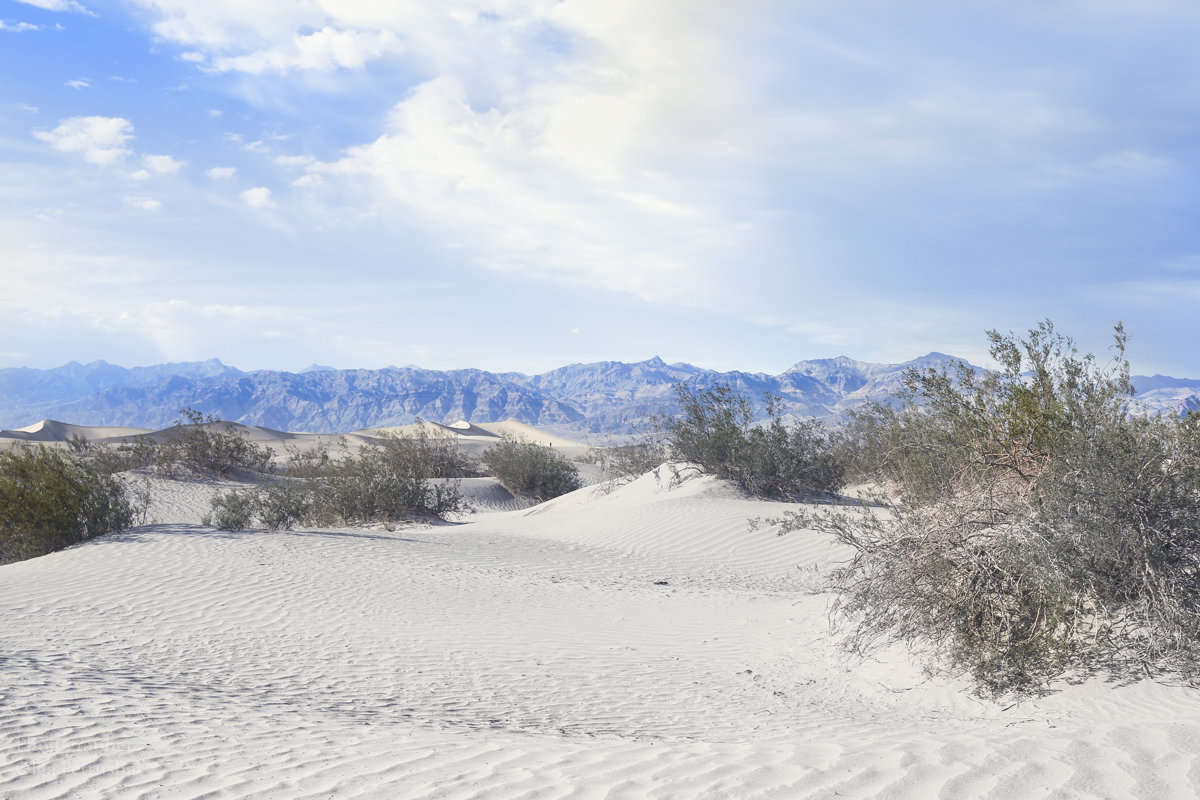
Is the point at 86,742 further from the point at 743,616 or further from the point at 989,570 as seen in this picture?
the point at 743,616

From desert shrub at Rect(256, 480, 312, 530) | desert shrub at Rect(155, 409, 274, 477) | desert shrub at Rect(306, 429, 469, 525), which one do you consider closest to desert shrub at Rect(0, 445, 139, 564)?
desert shrub at Rect(256, 480, 312, 530)

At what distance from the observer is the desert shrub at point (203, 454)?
24.2 metres

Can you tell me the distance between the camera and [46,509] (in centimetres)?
1172

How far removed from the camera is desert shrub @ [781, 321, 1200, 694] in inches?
191

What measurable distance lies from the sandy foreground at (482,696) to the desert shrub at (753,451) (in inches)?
217

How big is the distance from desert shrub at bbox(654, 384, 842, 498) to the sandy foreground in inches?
217

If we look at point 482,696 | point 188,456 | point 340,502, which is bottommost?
point 482,696

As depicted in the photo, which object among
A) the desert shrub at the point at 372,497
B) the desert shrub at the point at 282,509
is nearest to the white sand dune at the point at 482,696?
the desert shrub at the point at 282,509

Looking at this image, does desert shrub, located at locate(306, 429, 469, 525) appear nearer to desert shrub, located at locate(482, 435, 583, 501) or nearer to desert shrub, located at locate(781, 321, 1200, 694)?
desert shrub, located at locate(482, 435, 583, 501)

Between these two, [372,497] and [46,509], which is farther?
[372,497]

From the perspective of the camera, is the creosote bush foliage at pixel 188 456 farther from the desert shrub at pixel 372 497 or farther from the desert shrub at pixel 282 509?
the desert shrub at pixel 282 509

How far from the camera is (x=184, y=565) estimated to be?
10031 millimetres

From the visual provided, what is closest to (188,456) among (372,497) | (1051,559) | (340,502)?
(340,502)

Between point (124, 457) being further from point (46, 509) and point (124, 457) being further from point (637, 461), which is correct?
point (637, 461)
